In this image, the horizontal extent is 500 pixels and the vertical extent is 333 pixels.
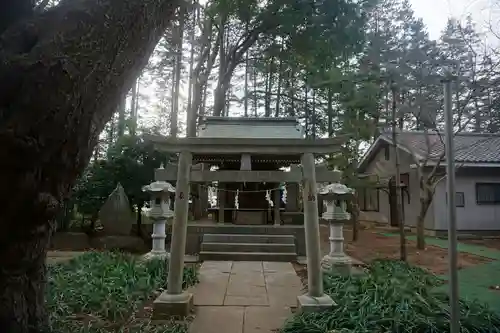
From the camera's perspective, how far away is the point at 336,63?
8719 mm

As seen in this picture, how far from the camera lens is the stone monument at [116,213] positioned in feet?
30.7

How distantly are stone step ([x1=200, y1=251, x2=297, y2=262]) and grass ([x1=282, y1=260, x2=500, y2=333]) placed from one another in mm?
3611

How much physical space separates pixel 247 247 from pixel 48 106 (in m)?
7.39

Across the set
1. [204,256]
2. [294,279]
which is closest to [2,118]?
[294,279]

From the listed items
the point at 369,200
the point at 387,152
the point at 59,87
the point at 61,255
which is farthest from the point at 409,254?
the point at 369,200

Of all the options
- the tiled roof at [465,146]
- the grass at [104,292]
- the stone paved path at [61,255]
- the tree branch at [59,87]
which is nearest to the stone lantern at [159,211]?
the grass at [104,292]

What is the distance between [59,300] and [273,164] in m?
8.43

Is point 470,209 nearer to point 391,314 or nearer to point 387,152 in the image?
point 387,152

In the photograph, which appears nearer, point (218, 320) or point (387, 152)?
point (218, 320)

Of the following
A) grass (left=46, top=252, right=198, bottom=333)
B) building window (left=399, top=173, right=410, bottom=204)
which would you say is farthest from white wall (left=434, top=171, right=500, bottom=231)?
grass (left=46, top=252, right=198, bottom=333)

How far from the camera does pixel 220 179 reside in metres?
4.70

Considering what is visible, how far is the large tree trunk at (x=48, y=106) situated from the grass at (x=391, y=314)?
251 cm

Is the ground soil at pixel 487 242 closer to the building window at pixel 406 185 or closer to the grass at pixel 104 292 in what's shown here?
the building window at pixel 406 185

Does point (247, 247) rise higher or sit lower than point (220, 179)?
lower
